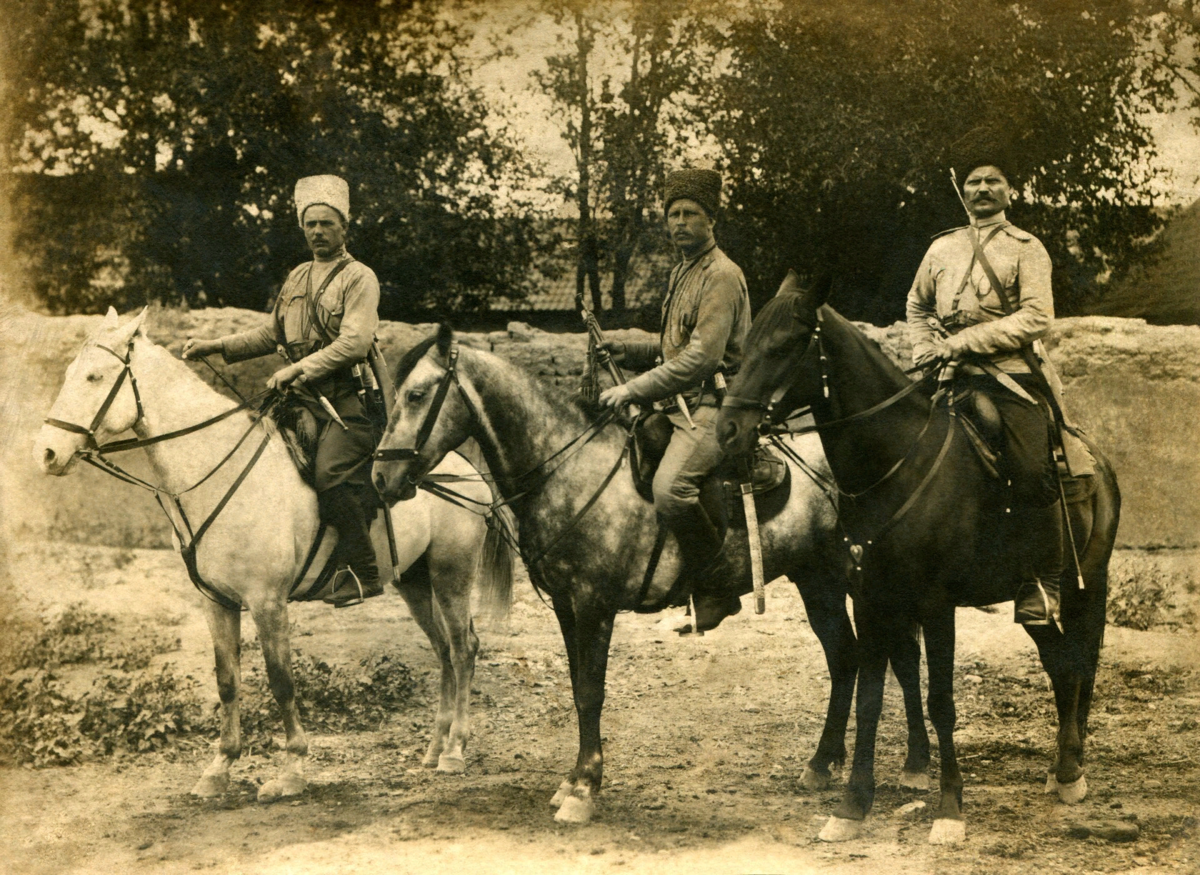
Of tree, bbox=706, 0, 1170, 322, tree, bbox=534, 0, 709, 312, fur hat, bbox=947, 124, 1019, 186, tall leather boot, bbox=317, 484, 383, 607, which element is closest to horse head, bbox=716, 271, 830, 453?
fur hat, bbox=947, 124, 1019, 186

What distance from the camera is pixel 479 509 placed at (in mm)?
6566

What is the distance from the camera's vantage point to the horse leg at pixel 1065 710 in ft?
17.9

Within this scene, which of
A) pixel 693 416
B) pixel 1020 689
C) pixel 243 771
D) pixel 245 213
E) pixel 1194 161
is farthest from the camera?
pixel 245 213

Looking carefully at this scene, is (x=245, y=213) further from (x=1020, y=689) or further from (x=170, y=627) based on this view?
(x=1020, y=689)

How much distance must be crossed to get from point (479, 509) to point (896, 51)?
4311 millimetres

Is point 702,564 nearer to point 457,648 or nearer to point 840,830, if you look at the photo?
point 840,830

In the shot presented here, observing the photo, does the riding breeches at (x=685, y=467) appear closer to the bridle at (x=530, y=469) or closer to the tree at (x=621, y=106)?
the bridle at (x=530, y=469)

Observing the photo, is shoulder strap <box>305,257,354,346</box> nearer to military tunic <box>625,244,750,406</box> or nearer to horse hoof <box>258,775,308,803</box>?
military tunic <box>625,244,750,406</box>

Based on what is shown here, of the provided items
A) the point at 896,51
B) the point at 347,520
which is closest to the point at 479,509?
the point at 347,520

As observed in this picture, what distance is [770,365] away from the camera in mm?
4633

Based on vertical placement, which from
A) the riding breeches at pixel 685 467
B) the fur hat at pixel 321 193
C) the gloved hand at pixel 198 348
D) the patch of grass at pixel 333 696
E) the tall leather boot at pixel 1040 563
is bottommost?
the patch of grass at pixel 333 696

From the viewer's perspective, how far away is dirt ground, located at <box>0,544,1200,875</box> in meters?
4.89

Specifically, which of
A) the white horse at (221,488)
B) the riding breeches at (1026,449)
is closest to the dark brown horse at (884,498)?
the riding breeches at (1026,449)

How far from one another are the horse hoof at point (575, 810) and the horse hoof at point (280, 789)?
4.78ft
